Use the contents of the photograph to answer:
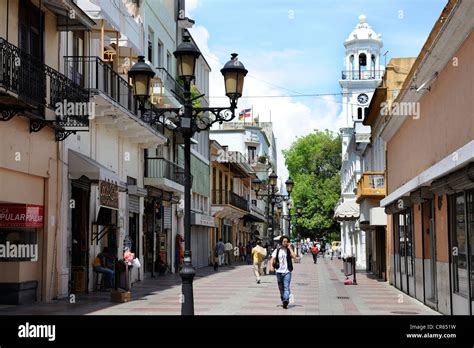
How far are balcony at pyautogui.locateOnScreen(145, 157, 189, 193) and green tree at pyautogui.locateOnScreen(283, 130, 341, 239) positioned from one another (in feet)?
142

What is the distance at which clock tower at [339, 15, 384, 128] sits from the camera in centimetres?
6650

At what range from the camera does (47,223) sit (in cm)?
1739

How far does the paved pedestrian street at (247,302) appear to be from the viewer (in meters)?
15.3

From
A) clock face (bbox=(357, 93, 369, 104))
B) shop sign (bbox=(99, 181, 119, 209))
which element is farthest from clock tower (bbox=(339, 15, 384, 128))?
shop sign (bbox=(99, 181, 119, 209))

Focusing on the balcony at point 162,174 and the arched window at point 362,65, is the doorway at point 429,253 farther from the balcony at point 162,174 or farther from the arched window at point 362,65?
the arched window at point 362,65

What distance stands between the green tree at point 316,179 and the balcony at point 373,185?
45473 mm

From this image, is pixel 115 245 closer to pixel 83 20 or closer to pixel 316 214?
pixel 83 20

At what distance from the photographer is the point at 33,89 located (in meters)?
15.4

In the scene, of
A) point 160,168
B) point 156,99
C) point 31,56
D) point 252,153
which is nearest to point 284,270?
point 31,56

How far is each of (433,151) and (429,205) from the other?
148 centimetres

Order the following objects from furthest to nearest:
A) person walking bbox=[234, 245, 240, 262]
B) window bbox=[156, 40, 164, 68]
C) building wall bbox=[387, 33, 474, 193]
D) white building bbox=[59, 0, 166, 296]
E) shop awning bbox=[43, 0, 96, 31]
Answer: person walking bbox=[234, 245, 240, 262], window bbox=[156, 40, 164, 68], white building bbox=[59, 0, 166, 296], shop awning bbox=[43, 0, 96, 31], building wall bbox=[387, 33, 474, 193]

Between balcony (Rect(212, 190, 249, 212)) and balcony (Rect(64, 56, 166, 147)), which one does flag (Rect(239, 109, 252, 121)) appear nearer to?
balcony (Rect(212, 190, 249, 212))

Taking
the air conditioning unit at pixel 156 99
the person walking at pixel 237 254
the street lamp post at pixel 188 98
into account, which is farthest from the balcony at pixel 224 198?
the street lamp post at pixel 188 98
